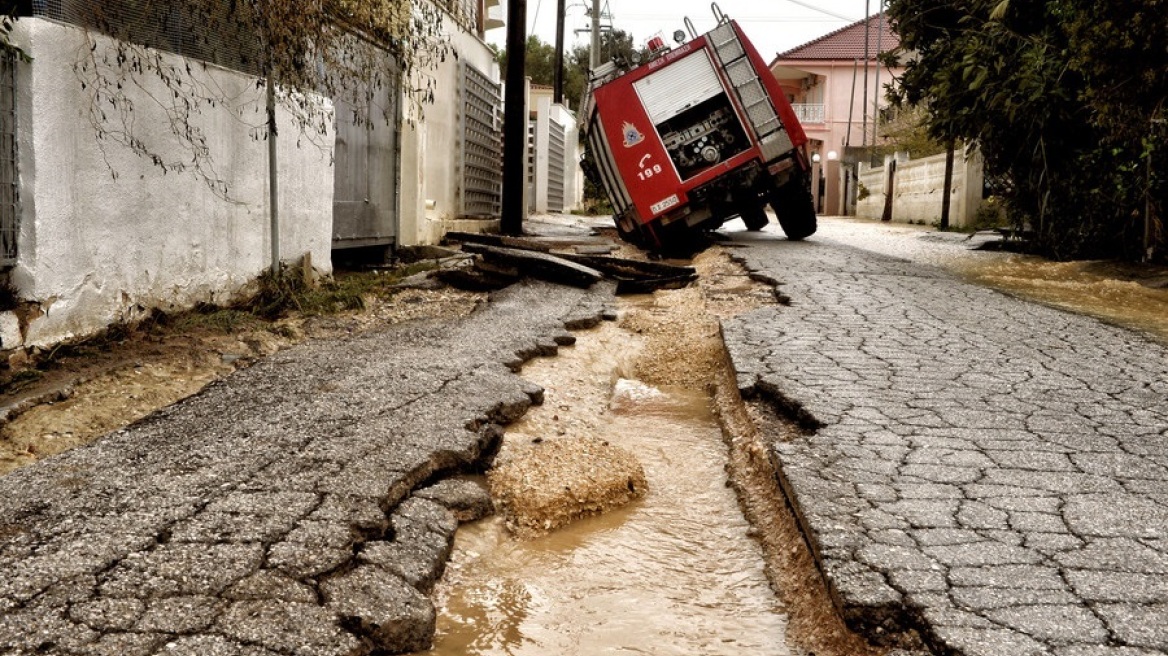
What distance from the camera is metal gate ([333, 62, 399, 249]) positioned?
794cm

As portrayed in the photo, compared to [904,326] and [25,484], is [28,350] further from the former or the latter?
[904,326]

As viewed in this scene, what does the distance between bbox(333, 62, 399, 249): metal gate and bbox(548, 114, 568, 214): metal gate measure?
56.3ft

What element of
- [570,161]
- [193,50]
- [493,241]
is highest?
[570,161]

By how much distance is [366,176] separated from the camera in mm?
8547

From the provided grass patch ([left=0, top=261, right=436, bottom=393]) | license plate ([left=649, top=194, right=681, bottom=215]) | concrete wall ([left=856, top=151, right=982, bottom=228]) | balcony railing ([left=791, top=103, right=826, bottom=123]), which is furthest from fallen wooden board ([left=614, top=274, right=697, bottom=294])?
balcony railing ([left=791, top=103, right=826, bottom=123])

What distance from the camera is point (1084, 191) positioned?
1048 cm

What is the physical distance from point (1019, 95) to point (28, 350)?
8991mm

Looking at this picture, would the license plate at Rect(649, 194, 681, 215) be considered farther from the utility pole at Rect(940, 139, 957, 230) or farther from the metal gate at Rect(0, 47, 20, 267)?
the utility pole at Rect(940, 139, 957, 230)

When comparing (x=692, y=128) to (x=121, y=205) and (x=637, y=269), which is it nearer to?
(x=637, y=269)

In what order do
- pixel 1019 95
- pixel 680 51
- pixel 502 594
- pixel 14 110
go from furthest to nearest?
pixel 680 51, pixel 1019 95, pixel 14 110, pixel 502 594

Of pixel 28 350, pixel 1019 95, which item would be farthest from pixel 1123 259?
pixel 28 350

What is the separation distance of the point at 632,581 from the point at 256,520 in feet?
3.27

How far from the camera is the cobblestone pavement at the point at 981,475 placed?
205 cm

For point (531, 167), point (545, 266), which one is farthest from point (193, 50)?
point (531, 167)
